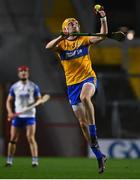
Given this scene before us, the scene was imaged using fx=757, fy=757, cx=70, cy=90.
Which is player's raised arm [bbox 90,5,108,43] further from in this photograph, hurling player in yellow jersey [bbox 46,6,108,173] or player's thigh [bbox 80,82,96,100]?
player's thigh [bbox 80,82,96,100]

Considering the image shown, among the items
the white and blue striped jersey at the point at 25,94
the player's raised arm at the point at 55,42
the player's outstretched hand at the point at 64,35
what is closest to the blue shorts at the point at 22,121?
the white and blue striped jersey at the point at 25,94

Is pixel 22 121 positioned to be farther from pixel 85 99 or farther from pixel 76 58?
pixel 85 99

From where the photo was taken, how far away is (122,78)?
22562 mm

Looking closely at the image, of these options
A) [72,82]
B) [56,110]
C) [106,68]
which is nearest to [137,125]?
[56,110]

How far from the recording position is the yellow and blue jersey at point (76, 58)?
1138 cm

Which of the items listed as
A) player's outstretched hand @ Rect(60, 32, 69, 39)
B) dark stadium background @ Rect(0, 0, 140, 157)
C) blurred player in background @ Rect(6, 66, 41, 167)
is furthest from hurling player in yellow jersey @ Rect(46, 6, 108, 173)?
dark stadium background @ Rect(0, 0, 140, 157)

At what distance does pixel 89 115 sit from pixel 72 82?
0.69 metres

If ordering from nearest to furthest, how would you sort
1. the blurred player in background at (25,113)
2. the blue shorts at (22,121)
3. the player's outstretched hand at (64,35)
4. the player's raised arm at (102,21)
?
the player's outstretched hand at (64,35) < the player's raised arm at (102,21) < the blurred player in background at (25,113) < the blue shorts at (22,121)

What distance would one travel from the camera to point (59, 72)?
2381 cm

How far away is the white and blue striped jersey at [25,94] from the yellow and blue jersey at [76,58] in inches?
143

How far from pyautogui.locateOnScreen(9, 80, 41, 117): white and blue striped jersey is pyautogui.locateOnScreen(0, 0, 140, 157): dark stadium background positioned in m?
4.22

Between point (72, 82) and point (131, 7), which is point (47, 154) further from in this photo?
point (131, 7)

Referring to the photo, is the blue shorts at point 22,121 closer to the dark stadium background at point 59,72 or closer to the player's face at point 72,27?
the player's face at point 72,27

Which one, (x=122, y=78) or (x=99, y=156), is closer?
(x=99, y=156)
